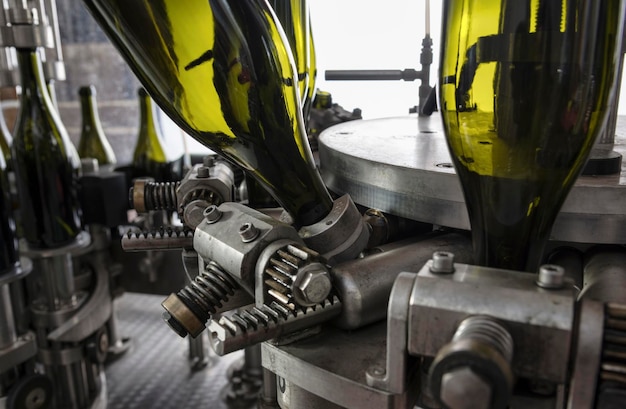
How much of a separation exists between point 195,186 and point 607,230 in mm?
304

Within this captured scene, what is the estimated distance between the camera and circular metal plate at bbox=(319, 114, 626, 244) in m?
0.31

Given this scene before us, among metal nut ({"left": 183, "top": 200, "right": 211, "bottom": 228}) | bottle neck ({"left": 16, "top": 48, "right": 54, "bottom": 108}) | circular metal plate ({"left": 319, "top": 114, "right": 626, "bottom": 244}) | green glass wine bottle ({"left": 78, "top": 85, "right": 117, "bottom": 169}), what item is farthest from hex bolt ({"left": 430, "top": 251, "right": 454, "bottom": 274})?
green glass wine bottle ({"left": 78, "top": 85, "right": 117, "bottom": 169})

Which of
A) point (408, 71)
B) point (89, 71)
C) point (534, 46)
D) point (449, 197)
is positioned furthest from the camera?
point (89, 71)

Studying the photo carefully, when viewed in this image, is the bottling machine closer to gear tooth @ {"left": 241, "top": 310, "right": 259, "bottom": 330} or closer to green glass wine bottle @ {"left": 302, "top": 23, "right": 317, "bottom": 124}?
gear tooth @ {"left": 241, "top": 310, "right": 259, "bottom": 330}

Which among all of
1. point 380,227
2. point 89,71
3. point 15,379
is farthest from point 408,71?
point 89,71

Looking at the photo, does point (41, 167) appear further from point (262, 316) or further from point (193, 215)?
point (262, 316)

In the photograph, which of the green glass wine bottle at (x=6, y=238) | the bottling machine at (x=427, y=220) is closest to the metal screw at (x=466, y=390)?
the bottling machine at (x=427, y=220)

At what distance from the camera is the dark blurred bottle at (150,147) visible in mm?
1212

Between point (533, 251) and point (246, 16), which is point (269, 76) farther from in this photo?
point (533, 251)

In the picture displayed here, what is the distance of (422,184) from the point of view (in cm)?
36

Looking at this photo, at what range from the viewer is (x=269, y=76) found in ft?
1.06

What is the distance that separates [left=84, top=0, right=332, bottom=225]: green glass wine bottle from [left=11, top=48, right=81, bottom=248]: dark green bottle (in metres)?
0.69

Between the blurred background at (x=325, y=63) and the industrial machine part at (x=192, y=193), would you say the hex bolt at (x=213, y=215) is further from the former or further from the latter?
the blurred background at (x=325, y=63)

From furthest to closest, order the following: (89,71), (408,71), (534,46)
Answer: (89,71), (408,71), (534,46)
